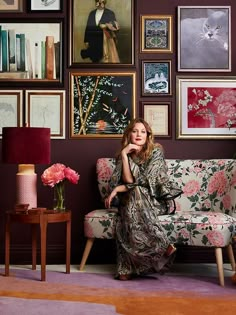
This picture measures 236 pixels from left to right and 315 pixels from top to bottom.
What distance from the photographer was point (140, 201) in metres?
4.41

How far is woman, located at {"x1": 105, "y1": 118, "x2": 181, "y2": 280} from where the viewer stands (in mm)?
4293

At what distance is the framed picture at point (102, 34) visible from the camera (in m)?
5.22

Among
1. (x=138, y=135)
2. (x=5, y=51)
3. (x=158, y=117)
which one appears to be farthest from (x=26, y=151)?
(x=158, y=117)

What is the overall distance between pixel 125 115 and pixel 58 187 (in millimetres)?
995

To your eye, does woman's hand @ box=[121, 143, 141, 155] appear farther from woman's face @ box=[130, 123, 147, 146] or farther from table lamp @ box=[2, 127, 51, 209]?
table lamp @ box=[2, 127, 51, 209]

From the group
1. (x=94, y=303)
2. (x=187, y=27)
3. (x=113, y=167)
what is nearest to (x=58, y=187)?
(x=113, y=167)

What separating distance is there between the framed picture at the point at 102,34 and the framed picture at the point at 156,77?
0.17m

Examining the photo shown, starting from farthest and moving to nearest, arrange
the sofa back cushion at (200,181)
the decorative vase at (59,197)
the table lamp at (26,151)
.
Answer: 1. the sofa back cushion at (200,181)
2. the decorative vase at (59,197)
3. the table lamp at (26,151)

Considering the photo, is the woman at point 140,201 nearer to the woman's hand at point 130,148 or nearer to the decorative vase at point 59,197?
the woman's hand at point 130,148

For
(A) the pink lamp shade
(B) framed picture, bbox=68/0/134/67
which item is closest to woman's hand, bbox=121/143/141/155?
(A) the pink lamp shade

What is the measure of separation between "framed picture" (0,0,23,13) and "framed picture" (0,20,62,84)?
127 mm

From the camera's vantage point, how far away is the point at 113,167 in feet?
16.6

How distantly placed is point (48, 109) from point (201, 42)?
1503 millimetres

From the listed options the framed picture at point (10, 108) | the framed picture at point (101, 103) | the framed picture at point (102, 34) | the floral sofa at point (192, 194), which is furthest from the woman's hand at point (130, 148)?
the framed picture at point (10, 108)
